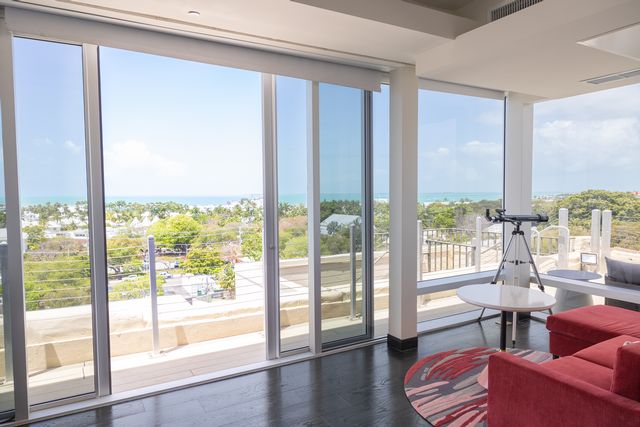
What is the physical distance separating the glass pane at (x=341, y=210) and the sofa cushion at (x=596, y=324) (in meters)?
1.66

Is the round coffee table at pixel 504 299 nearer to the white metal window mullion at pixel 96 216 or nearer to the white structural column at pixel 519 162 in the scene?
the white structural column at pixel 519 162

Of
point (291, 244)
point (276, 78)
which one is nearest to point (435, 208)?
point (291, 244)

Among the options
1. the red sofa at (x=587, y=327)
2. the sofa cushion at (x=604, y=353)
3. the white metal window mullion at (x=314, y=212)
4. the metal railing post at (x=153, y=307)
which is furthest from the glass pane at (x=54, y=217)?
the red sofa at (x=587, y=327)

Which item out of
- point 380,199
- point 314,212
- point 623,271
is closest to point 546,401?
point 314,212

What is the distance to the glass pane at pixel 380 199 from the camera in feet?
12.2

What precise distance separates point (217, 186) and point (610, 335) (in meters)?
6.52

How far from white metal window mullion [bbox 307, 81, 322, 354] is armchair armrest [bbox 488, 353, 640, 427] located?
5.37 feet

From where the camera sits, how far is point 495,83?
360cm

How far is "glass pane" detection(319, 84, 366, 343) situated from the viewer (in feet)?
11.4

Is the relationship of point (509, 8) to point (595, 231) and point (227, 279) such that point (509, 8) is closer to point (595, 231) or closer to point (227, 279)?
point (595, 231)

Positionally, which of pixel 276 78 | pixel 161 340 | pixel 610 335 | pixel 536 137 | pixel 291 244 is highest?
pixel 276 78

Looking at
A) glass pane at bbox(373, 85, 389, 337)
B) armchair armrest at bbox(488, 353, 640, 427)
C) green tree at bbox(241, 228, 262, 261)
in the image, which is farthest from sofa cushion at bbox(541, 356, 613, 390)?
green tree at bbox(241, 228, 262, 261)

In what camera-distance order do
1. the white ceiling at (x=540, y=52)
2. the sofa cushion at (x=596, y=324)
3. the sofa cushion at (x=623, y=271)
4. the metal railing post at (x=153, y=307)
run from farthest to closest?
the metal railing post at (x=153, y=307) → the sofa cushion at (x=623, y=271) → the sofa cushion at (x=596, y=324) → the white ceiling at (x=540, y=52)

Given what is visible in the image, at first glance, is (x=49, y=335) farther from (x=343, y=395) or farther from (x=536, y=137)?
(x=536, y=137)
